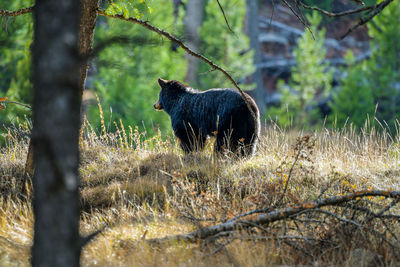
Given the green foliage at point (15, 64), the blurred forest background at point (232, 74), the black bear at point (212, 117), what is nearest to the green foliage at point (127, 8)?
the black bear at point (212, 117)

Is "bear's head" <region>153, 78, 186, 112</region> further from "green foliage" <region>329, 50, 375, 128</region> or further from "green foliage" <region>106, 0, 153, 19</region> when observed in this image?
"green foliage" <region>329, 50, 375, 128</region>

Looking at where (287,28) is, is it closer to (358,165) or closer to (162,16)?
(162,16)

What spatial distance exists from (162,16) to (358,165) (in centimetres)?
1260

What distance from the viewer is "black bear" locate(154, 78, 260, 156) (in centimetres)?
652

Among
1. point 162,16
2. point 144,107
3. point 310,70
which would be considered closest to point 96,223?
point 144,107

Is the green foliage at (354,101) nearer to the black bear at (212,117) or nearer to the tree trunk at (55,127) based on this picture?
the black bear at (212,117)

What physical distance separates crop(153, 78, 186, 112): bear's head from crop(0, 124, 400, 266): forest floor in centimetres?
130

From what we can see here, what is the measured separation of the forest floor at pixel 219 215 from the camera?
3186 mm

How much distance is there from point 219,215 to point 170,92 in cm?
A: 442

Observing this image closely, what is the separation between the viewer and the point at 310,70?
70.3 ft

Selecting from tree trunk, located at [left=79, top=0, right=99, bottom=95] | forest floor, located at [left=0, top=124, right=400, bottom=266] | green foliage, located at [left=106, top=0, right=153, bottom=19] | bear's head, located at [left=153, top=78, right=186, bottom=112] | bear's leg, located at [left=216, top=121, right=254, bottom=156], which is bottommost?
forest floor, located at [left=0, top=124, right=400, bottom=266]

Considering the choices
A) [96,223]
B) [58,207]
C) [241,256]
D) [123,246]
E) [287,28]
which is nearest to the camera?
[58,207]

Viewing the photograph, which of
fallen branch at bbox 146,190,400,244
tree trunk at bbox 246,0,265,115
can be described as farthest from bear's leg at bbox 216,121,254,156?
tree trunk at bbox 246,0,265,115

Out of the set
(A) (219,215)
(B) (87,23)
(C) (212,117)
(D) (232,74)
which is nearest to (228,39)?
(D) (232,74)
